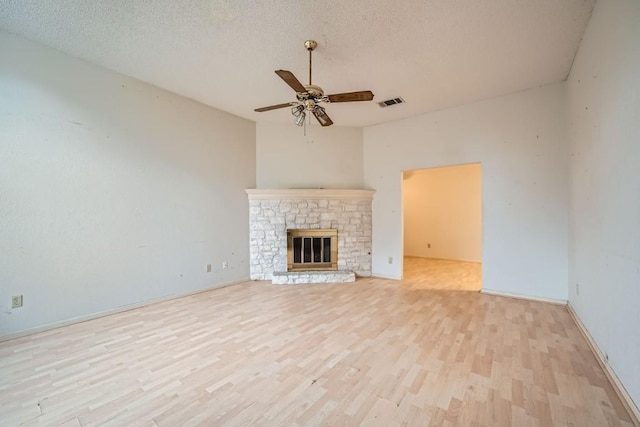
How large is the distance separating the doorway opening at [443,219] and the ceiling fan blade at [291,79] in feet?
15.4

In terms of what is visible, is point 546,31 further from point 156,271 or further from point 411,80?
point 156,271

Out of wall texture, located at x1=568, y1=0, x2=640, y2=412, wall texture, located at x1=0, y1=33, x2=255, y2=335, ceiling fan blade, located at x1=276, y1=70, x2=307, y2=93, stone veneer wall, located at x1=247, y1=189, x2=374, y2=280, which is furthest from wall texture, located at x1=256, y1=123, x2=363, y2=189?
wall texture, located at x1=568, y1=0, x2=640, y2=412

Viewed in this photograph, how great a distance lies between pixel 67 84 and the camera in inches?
117

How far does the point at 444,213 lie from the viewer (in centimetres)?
732

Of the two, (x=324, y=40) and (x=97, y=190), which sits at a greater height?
(x=324, y=40)

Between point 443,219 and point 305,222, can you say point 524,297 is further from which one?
point 443,219

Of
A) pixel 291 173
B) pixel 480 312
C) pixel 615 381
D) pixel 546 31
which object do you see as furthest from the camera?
pixel 291 173

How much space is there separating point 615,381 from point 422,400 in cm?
137

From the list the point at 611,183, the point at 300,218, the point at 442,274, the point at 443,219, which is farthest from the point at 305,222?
the point at 443,219

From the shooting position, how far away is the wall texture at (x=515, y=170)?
11.7ft

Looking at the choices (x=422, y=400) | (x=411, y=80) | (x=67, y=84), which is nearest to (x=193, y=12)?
(x=67, y=84)

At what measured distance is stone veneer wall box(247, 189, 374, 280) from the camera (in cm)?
496

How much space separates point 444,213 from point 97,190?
727cm

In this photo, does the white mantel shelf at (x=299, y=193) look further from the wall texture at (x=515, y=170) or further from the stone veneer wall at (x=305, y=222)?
the wall texture at (x=515, y=170)
